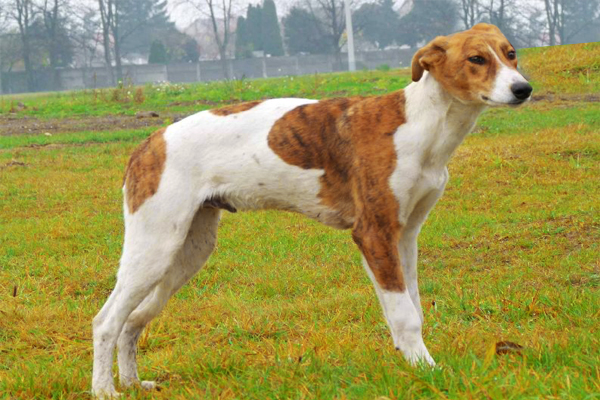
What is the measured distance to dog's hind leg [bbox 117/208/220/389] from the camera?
15.1ft

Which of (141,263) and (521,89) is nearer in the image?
(521,89)

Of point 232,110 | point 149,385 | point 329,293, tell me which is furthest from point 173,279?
point 329,293

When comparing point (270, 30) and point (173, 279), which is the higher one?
point (270, 30)

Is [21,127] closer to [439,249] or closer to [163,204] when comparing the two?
[439,249]

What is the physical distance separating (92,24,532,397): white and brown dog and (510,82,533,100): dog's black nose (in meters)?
0.12

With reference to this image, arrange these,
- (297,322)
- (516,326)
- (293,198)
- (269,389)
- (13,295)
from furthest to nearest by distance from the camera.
Result: (13,295), (297,322), (516,326), (293,198), (269,389)

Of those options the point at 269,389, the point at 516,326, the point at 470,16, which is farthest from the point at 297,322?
the point at 470,16

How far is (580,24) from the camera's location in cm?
5684

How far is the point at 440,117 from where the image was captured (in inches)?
165

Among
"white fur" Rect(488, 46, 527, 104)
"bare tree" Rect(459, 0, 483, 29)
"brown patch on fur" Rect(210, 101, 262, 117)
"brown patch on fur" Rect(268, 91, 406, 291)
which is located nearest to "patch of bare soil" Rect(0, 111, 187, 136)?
"brown patch on fur" Rect(210, 101, 262, 117)

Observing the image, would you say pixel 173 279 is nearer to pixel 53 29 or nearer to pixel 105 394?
pixel 105 394

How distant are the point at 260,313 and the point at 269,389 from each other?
2070 mm

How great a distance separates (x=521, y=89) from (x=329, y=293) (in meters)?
2.94

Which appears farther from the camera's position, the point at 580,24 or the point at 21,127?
the point at 580,24
